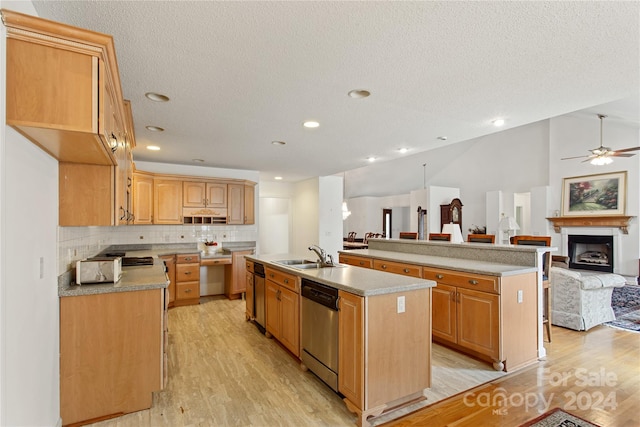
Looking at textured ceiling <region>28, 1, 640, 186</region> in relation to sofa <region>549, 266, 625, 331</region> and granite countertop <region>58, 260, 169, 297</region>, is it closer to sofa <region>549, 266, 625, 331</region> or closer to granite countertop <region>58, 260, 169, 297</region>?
granite countertop <region>58, 260, 169, 297</region>

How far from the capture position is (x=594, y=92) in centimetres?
255

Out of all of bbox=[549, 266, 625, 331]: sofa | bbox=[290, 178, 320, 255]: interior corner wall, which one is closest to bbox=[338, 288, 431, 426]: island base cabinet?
bbox=[549, 266, 625, 331]: sofa

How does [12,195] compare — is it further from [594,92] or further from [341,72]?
[594,92]

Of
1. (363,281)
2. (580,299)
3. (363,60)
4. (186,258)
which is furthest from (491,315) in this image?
(186,258)

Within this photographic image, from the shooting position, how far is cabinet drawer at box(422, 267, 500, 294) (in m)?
2.86

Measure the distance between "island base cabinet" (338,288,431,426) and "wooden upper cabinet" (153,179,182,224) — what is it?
13.1 feet

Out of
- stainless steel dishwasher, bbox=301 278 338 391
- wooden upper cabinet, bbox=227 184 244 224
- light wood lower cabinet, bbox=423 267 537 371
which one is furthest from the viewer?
wooden upper cabinet, bbox=227 184 244 224

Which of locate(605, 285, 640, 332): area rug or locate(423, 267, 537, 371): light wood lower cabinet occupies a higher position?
locate(423, 267, 537, 371): light wood lower cabinet

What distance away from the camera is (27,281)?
5.10 feet

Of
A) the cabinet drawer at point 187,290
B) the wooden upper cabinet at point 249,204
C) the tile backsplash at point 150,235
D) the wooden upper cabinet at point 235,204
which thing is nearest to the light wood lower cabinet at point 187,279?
the cabinet drawer at point 187,290

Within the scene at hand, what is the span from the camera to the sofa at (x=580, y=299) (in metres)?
3.91

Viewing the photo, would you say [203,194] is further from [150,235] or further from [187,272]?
[187,272]

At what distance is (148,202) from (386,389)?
4582 mm

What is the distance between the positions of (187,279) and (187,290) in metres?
0.18
